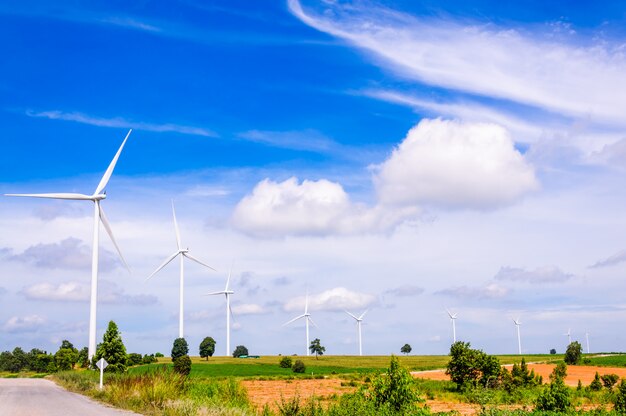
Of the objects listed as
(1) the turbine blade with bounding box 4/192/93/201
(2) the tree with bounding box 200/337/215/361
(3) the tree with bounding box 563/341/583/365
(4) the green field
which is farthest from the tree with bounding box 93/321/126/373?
(3) the tree with bounding box 563/341/583/365

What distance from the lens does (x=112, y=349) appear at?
83562 millimetres

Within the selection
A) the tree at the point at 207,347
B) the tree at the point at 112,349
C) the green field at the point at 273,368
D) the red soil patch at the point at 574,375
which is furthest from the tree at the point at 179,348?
the red soil patch at the point at 574,375

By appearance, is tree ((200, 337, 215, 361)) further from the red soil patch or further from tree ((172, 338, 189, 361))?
the red soil patch

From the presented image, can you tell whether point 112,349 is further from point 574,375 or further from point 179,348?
point 574,375

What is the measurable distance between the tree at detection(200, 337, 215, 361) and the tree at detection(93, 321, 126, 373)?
222ft

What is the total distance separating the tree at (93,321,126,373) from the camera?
8278 cm

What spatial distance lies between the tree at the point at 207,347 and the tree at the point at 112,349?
222 feet

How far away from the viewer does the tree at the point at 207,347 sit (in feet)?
499

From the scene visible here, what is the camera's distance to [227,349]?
14100 cm

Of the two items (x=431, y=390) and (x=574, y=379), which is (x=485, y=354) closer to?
(x=431, y=390)

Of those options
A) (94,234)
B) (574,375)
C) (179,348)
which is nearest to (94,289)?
(94,234)

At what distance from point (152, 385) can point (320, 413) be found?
1618 centimetres

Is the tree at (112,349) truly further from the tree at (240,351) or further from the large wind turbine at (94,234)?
the tree at (240,351)

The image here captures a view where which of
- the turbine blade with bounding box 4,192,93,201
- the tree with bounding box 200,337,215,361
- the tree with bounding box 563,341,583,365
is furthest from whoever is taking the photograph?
the tree with bounding box 200,337,215,361
